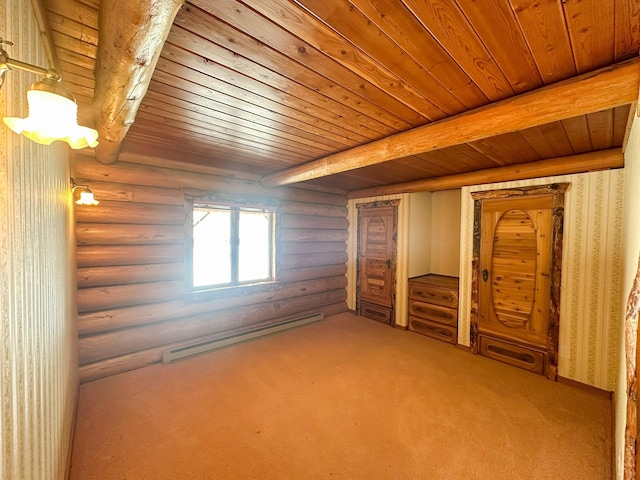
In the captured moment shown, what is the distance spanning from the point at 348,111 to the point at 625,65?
138cm

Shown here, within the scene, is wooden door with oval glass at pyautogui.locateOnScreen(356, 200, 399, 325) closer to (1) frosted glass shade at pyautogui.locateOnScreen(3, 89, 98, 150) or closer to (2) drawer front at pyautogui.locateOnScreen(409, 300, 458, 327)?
(2) drawer front at pyautogui.locateOnScreen(409, 300, 458, 327)

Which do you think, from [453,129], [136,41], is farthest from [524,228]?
[136,41]

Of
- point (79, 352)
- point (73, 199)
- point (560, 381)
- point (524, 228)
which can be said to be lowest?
point (560, 381)

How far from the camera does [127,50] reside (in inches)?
40.3

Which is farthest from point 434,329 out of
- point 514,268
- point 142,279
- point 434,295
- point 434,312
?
point 142,279

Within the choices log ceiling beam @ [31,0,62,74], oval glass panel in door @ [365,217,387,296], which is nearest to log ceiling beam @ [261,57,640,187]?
log ceiling beam @ [31,0,62,74]

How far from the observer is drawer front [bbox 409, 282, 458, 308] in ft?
12.4

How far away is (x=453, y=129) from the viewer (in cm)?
188

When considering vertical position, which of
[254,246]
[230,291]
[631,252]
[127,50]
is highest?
[127,50]

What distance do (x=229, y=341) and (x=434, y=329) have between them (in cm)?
286

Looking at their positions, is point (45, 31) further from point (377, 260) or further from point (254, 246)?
point (377, 260)

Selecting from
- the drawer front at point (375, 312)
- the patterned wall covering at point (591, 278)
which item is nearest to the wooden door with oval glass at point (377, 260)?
the drawer front at point (375, 312)

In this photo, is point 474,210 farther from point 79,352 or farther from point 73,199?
point 79,352

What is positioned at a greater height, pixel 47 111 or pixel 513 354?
pixel 47 111
